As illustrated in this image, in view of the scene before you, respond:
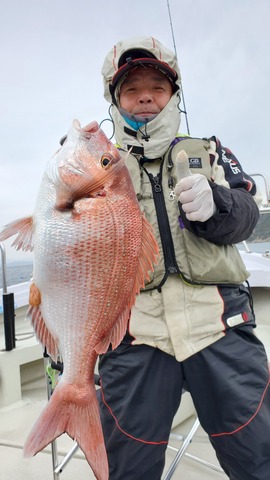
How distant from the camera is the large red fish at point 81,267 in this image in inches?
47.6

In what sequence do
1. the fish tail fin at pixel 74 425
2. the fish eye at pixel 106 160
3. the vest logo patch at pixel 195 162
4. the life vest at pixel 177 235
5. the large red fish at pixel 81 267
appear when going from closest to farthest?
the fish tail fin at pixel 74 425 < the large red fish at pixel 81 267 < the fish eye at pixel 106 160 < the life vest at pixel 177 235 < the vest logo patch at pixel 195 162

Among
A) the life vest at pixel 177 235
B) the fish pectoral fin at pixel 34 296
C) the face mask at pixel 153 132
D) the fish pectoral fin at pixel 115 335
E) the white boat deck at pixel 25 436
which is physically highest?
the face mask at pixel 153 132

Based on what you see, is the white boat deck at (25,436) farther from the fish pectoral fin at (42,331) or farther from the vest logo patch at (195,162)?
the vest logo patch at (195,162)

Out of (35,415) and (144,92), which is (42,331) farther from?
(35,415)

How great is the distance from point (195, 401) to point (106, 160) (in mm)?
1107

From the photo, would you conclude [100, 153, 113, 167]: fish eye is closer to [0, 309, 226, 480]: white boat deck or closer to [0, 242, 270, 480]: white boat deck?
[0, 242, 270, 480]: white boat deck

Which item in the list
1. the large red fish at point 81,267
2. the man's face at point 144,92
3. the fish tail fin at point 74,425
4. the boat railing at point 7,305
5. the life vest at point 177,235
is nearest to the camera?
the fish tail fin at point 74,425

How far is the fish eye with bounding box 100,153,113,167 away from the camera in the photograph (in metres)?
1.32

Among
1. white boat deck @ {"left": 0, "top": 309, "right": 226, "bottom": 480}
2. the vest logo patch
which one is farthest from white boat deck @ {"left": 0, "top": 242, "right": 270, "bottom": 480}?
the vest logo patch

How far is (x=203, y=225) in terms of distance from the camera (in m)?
1.51

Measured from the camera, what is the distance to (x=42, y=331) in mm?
1279

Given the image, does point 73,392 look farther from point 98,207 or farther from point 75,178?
point 75,178

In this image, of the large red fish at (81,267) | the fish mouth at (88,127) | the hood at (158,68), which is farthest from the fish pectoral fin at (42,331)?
the hood at (158,68)

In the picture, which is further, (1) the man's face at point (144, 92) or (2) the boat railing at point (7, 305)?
(2) the boat railing at point (7, 305)
